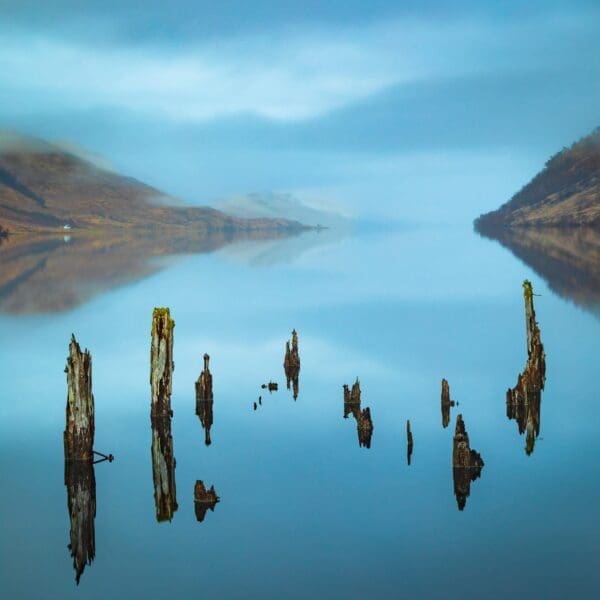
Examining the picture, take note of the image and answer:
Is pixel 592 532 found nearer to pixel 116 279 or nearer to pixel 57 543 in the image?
pixel 57 543

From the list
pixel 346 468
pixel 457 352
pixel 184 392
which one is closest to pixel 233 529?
pixel 346 468

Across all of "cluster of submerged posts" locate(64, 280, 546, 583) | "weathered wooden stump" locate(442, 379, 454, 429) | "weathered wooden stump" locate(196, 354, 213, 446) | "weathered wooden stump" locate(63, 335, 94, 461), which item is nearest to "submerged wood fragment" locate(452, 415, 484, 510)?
"cluster of submerged posts" locate(64, 280, 546, 583)

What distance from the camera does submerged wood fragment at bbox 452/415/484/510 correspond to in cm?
2059

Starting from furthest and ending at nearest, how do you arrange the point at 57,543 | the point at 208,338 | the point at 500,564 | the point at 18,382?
the point at 208,338, the point at 18,382, the point at 57,543, the point at 500,564

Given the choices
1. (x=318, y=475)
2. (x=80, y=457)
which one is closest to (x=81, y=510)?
(x=80, y=457)

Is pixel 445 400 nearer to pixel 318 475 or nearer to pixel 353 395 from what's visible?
pixel 353 395

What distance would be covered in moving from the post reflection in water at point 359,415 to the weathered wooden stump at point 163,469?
179 inches

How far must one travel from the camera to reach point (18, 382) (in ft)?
114

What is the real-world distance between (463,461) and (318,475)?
3082 millimetres

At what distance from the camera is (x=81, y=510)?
19.3m

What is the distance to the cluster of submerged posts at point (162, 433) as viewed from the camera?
1923 centimetres

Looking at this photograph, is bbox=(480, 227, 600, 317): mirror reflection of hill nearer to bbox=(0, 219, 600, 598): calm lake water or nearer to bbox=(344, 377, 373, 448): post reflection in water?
bbox=(0, 219, 600, 598): calm lake water

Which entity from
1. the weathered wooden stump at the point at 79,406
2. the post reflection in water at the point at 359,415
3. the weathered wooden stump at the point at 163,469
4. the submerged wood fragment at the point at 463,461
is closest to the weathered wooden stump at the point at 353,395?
the post reflection in water at the point at 359,415

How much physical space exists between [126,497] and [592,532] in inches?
344
